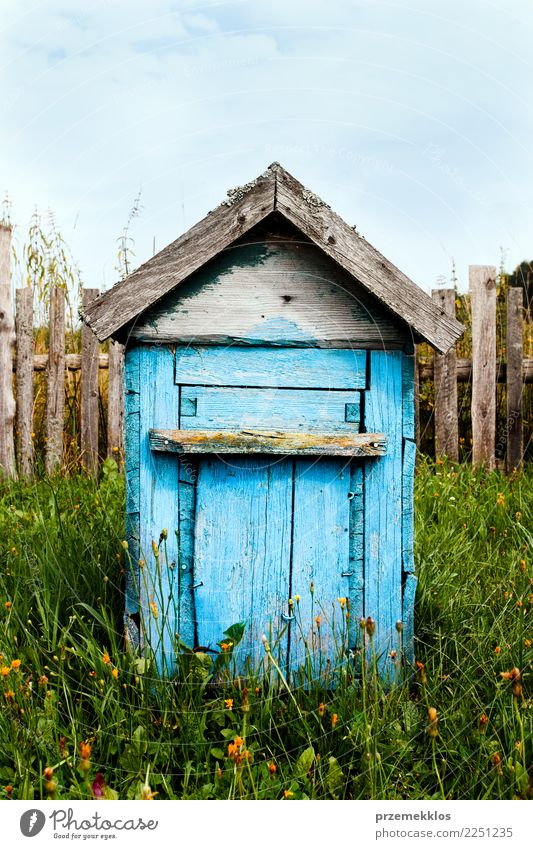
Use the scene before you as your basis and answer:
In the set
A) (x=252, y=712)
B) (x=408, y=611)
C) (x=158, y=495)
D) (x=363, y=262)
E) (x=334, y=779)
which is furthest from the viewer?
(x=408, y=611)

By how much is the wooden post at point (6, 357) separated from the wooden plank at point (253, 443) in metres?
4.36

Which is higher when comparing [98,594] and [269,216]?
[269,216]

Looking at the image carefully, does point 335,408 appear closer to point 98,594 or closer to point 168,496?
point 168,496

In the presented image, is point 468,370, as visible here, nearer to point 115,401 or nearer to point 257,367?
point 115,401

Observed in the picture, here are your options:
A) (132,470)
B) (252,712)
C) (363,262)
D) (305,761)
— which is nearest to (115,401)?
(132,470)

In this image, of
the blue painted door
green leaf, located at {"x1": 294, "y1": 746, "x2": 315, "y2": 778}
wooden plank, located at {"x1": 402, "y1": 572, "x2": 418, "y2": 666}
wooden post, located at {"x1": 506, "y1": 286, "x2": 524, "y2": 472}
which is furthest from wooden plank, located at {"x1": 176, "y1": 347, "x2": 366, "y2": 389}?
wooden post, located at {"x1": 506, "y1": 286, "x2": 524, "y2": 472}

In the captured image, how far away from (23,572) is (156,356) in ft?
5.03

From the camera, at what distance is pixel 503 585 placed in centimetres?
387

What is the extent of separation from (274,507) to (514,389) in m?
4.39

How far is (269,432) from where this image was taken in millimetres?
3020

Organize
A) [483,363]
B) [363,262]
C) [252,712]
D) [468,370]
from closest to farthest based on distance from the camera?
[252,712] < [363,262] < [483,363] < [468,370]
